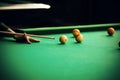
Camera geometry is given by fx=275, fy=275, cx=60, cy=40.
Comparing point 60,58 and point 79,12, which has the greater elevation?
point 60,58

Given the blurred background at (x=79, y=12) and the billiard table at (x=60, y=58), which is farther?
the blurred background at (x=79, y=12)

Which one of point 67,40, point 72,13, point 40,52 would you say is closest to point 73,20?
point 72,13

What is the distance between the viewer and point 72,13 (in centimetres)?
455

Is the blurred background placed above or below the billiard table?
below

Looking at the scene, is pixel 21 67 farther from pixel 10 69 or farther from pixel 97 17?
pixel 97 17

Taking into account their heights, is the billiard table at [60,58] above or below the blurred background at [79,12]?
above

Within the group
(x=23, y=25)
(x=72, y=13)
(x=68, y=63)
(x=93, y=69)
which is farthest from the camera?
(x=72, y=13)

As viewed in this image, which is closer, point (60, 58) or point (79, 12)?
point (60, 58)

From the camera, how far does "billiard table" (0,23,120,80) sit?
1.46m

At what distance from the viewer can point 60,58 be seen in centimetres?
177

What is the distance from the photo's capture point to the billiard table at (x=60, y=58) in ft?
4.80

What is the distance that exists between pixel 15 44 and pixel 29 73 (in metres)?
0.74

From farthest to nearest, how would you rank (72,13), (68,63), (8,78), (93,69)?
(72,13) → (68,63) → (93,69) → (8,78)

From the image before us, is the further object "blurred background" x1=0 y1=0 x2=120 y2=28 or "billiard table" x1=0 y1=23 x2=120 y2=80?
"blurred background" x1=0 y1=0 x2=120 y2=28
